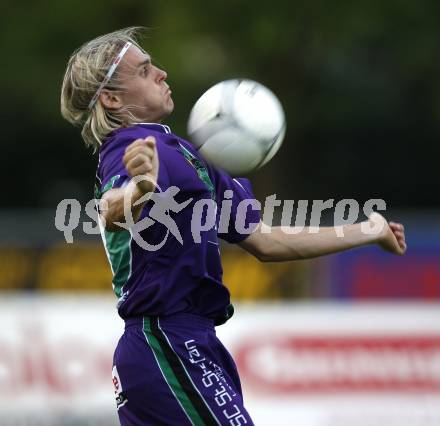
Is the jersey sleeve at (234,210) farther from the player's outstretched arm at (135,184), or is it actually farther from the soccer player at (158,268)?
the player's outstretched arm at (135,184)

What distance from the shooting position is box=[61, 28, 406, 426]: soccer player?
4.07 metres

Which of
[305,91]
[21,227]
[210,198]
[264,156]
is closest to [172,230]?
[210,198]

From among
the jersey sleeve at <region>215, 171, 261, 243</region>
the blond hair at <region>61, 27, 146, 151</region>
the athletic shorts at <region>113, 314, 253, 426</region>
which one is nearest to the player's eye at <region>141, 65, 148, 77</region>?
the blond hair at <region>61, 27, 146, 151</region>

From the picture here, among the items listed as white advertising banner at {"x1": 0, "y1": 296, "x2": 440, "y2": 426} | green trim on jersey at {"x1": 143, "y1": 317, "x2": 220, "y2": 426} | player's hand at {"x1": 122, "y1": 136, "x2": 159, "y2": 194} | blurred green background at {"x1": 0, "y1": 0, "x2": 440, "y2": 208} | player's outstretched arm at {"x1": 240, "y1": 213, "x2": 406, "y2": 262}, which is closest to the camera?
player's hand at {"x1": 122, "y1": 136, "x2": 159, "y2": 194}

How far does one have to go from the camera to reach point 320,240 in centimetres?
452

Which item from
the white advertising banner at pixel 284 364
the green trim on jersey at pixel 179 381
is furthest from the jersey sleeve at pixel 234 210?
the white advertising banner at pixel 284 364

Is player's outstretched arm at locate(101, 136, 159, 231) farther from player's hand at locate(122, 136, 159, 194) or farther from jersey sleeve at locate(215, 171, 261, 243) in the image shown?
jersey sleeve at locate(215, 171, 261, 243)

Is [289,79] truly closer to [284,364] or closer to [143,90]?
[284,364]

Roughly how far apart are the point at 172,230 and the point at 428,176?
14.1m

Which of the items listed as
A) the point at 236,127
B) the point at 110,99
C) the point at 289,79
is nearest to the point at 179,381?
the point at 236,127

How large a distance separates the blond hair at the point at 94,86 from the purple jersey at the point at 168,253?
13 cm

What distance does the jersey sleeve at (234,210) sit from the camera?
4.54 meters

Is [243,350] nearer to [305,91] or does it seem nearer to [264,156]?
[264,156]

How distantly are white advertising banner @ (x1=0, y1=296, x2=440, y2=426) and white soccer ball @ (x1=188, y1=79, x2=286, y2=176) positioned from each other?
14.7 ft
